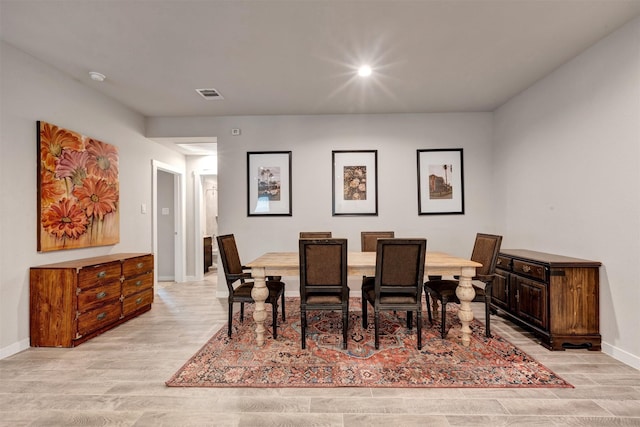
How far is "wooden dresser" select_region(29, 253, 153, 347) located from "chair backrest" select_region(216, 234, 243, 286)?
1223 mm

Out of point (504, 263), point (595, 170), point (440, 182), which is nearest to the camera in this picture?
point (595, 170)

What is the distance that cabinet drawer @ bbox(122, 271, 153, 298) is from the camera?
3484 millimetres

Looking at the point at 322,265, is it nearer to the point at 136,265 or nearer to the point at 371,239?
the point at 371,239

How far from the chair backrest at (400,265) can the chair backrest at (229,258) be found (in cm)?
142

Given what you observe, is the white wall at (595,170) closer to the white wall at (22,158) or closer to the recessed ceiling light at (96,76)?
the recessed ceiling light at (96,76)

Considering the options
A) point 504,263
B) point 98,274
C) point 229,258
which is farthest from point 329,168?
point 98,274

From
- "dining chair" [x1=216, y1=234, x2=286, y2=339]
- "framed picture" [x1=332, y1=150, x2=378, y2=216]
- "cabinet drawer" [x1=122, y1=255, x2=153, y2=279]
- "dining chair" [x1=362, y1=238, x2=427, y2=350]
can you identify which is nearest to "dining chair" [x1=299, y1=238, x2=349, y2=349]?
"dining chair" [x1=362, y1=238, x2=427, y2=350]

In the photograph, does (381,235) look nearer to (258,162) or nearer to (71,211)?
(258,162)

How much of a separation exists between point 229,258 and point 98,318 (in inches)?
54.7

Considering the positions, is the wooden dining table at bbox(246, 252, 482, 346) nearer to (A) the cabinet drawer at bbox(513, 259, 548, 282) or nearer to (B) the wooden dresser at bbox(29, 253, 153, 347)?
(A) the cabinet drawer at bbox(513, 259, 548, 282)

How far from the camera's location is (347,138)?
15.2 ft

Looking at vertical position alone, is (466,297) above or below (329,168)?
below

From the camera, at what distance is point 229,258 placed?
319 cm

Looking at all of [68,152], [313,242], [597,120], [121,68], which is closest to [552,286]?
[597,120]
